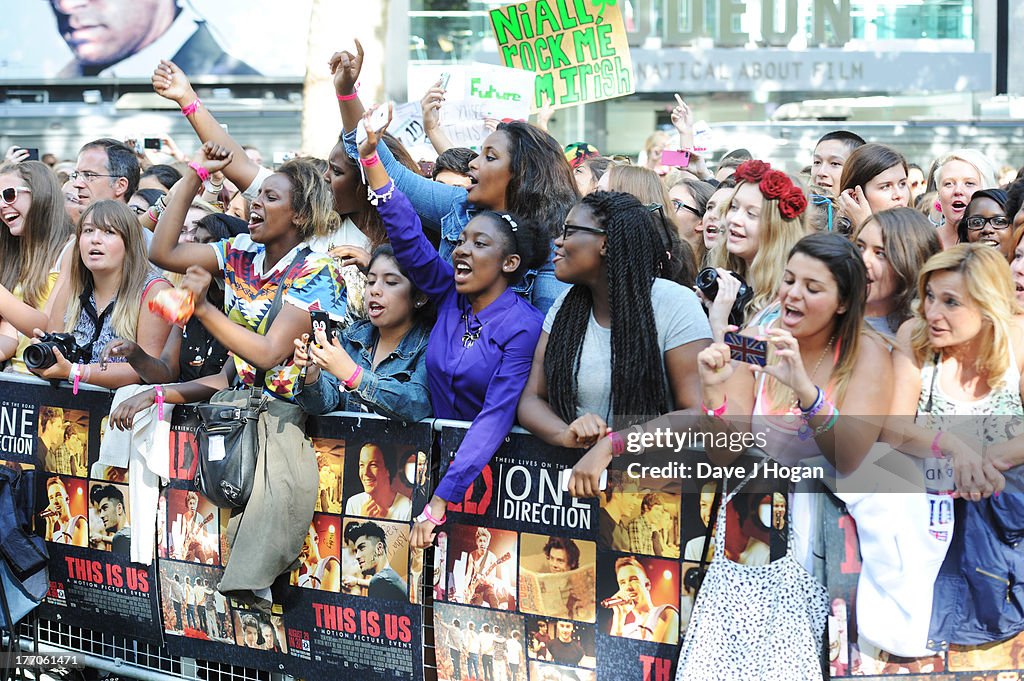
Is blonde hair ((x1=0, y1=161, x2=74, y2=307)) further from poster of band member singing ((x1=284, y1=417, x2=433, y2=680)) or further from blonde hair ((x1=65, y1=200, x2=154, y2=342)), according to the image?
poster of band member singing ((x1=284, y1=417, x2=433, y2=680))

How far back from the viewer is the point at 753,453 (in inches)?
154

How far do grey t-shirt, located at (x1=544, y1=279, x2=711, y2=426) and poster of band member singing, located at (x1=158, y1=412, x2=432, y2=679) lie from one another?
660mm

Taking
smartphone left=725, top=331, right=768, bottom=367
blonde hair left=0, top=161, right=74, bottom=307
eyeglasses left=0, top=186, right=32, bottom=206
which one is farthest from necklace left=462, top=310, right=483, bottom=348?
eyeglasses left=0, top=186, right=32, bottom=206

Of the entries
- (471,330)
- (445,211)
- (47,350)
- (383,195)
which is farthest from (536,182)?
(47,350)

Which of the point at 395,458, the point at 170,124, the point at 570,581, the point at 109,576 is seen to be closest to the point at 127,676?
the point at 109,576

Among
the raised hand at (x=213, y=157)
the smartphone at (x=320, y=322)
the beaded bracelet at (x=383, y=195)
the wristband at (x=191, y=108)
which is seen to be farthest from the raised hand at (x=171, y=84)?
the smartphone at (x=320, y=322)

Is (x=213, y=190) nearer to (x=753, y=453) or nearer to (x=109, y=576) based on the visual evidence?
(x=109, y=576)

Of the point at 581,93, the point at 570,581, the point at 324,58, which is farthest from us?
the point at 324,58

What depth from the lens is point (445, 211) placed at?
17.7 feet

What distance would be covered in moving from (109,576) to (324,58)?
9821 millimetres

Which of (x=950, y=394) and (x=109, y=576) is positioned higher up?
(x=950, y=394)

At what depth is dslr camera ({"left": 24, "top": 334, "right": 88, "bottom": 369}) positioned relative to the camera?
17.1 ft

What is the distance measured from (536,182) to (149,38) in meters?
19.7

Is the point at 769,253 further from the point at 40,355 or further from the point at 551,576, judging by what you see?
the point at 40,355
